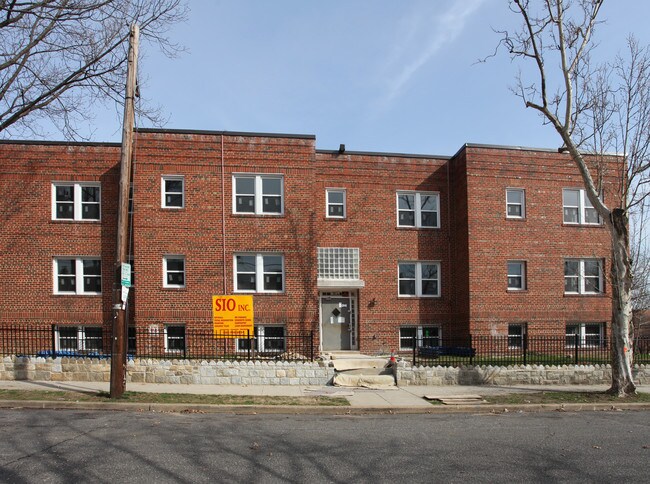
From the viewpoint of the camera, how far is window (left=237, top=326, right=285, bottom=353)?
1803 centimetres

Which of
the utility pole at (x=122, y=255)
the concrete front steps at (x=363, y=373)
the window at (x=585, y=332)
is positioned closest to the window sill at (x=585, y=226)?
the window at (x=585, y=332)

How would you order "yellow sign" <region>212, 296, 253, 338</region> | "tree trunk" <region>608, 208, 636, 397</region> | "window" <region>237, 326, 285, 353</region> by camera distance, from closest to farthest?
"tree trunk" <region>608, 208, 636, 397</region>, "yellow sign" <region>212, 296, 253, 338</region>, "window" <region>237, 326, 285, 353</region>

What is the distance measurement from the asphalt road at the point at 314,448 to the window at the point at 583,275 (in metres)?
11.2

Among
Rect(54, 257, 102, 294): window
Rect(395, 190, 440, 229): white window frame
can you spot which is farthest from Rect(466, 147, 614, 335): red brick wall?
Rect(54, 257, 102, 294): window

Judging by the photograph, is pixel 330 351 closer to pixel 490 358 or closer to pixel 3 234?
pixel 490 358

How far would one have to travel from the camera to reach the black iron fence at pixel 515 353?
15.2 meters

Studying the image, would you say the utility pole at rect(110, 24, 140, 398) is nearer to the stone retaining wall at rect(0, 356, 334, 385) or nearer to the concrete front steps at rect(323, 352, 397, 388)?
the stone retaining wall at rect(0, 356, 334, 385)

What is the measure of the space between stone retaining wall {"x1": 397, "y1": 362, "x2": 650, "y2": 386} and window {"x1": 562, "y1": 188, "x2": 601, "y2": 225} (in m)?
7.86

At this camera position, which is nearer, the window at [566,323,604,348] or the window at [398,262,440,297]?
the window at [566,323,604,348]

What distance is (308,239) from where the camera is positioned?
19250mm

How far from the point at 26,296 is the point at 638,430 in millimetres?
18460

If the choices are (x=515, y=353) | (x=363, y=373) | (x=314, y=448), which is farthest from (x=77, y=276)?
(x=515, y=353)

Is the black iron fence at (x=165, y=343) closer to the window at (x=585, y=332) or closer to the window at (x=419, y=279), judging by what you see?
the window at (x=419, y=279)

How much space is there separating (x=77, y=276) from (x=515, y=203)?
Answer: 54.2 feet
